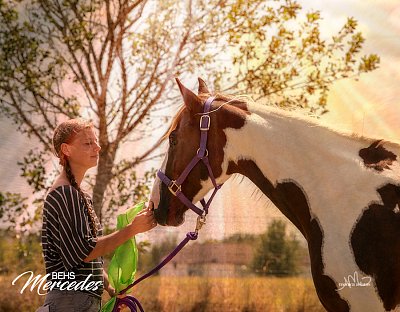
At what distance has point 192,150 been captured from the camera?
2822 millimetres

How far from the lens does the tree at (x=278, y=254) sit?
749cm

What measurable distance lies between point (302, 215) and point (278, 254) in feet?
16.9

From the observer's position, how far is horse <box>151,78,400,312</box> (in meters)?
2.34

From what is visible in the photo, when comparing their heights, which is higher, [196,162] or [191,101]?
[191,101]

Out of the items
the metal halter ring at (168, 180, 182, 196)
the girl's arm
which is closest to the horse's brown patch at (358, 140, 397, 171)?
the metal halter ring at (168, 180, 182, 196)

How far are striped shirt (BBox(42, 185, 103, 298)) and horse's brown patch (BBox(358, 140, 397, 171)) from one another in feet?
3.73

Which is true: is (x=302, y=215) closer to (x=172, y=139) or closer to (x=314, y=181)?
(x=314, y=181)

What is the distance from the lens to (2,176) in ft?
22.7

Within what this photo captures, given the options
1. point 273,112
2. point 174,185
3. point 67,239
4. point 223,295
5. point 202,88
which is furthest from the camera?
point 223,295

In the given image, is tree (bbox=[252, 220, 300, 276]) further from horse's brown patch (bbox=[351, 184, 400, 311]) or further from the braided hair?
the braided hair

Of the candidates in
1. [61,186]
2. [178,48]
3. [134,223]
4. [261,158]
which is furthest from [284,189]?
[178,48]

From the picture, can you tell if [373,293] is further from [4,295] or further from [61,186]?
[4,295]

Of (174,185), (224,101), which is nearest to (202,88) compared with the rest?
(224,101)

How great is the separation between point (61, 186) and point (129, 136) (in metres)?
4.47
